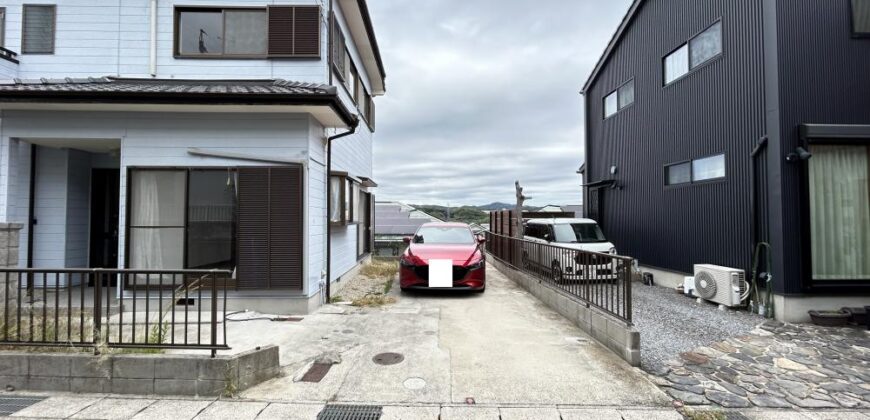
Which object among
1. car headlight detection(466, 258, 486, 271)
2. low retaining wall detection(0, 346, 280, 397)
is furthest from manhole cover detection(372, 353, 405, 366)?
car headlight detection(466, 258, 486, 271)

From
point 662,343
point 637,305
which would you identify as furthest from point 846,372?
point 637,305

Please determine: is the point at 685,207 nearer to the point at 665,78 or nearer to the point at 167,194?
the point at 665,78

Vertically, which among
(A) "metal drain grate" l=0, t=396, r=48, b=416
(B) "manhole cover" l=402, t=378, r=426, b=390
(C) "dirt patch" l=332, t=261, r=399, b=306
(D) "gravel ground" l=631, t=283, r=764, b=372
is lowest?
(D) "gravel ground" l=631, t=283, r=764, b=372

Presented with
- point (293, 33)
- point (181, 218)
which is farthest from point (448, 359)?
point (293, 33)

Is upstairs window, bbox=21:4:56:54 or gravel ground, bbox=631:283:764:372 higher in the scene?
upstairs window, bbox=21:4:56:54

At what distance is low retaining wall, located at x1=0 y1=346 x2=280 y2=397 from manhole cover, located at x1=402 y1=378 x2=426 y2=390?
1385 millimetres

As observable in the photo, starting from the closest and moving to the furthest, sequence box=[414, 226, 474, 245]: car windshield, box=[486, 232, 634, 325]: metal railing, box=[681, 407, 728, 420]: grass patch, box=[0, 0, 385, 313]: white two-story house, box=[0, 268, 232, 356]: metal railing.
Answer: box=[681, 407, 728, 420]: grass patch, box=[0, 268, 232, 356]: metal railing, box=[486, 232, 634, 325]: metal railing, box=[0, 0, 385, 313]: white two-story house, box=[414, 226, 474, 245]: car windshield

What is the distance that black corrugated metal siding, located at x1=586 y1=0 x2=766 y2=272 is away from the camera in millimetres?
6578

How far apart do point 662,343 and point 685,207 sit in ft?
15.2

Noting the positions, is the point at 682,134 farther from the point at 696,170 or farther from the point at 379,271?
the point at 379,271

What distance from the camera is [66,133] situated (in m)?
5.62

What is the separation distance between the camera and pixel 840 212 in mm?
5758

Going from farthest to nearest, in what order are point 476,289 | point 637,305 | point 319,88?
point 476,289 < point 637,305 < point 319,88

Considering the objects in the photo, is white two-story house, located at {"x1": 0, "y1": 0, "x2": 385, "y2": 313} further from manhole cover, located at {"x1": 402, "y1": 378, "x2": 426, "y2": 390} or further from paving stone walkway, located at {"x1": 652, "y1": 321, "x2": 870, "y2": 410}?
paving stone walkway, located at {"x1": 652, "y1": 321, "x2": 870, "y2": 410}
